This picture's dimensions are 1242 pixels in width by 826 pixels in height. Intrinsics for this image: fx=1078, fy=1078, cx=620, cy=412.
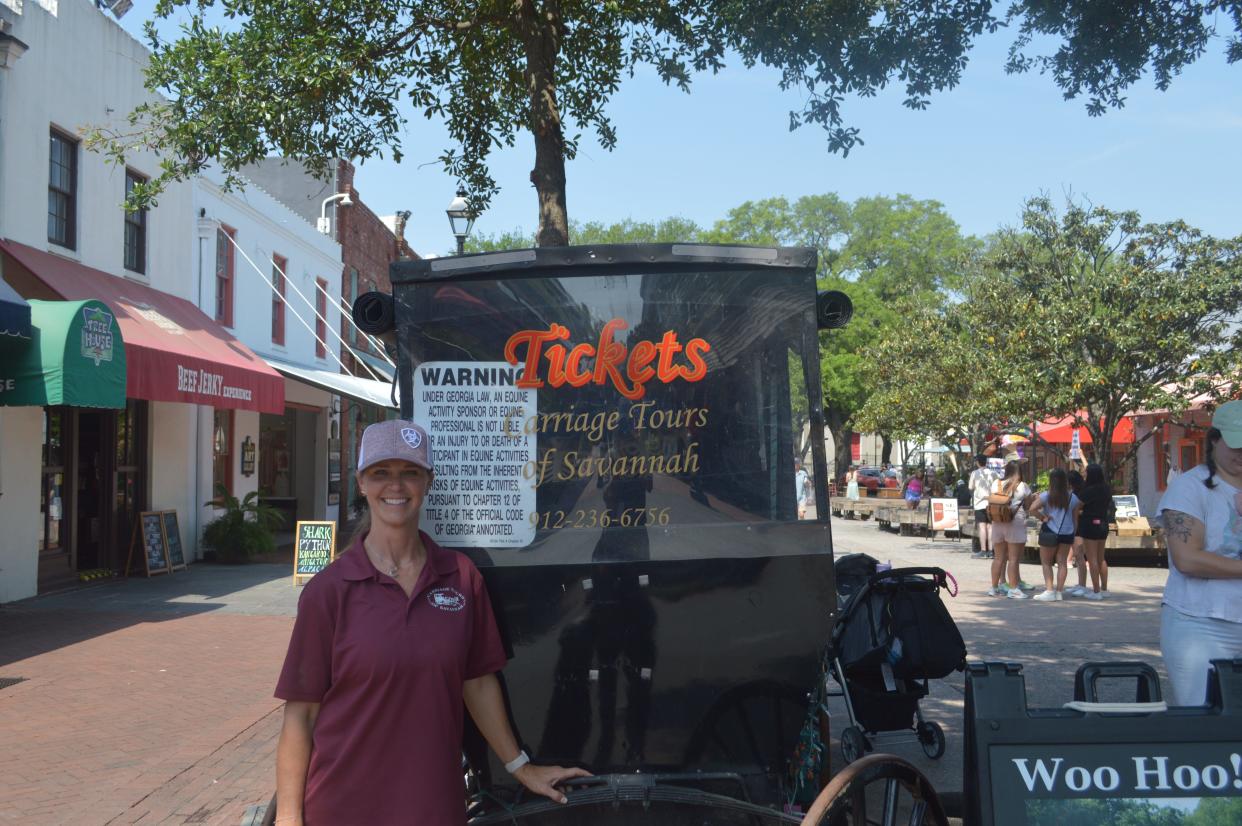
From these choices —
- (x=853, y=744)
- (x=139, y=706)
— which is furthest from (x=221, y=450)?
(x=853, y=744)

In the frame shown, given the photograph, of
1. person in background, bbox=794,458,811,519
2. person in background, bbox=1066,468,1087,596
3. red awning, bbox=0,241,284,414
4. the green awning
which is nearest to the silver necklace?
person in background, bbox=794,458,811,519

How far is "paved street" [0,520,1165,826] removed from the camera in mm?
5980

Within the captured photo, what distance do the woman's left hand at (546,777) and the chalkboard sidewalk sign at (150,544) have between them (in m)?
12.7

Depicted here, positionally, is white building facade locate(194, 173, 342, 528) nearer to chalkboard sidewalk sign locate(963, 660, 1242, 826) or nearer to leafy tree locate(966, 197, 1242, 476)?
leafy tree locate(966, 197, 1242, 476)

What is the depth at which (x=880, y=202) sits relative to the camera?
5150 centimetres

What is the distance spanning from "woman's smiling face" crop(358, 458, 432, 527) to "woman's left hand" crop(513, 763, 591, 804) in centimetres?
102

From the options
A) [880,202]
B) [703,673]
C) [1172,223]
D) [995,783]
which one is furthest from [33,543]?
[880,202]

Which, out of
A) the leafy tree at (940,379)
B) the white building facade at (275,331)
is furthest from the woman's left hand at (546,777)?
the leafy tree at (940,379)

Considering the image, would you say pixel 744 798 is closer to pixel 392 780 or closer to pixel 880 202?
pixel 392 780

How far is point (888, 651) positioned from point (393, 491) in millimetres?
3388

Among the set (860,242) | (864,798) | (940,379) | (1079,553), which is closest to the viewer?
(864,798)

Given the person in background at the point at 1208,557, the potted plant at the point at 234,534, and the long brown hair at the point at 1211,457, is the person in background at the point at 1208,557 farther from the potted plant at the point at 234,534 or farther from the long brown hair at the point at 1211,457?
the potted plant at the point at 234,534

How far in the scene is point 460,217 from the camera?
12.0 metres

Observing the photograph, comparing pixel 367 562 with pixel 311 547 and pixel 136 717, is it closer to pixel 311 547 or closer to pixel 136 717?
pixel 136 717
